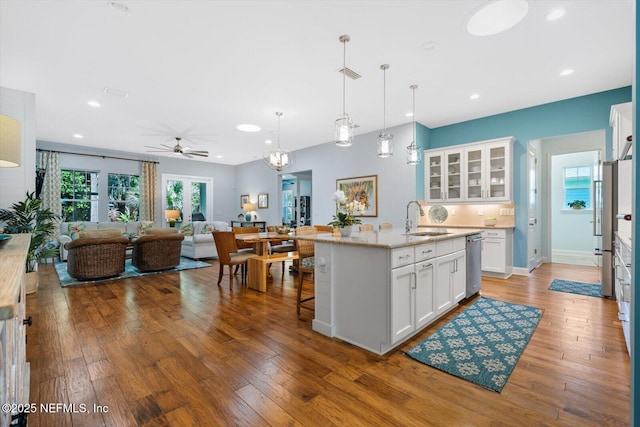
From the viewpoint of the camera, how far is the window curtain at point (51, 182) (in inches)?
265

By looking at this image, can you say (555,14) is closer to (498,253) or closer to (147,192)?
(498,253)

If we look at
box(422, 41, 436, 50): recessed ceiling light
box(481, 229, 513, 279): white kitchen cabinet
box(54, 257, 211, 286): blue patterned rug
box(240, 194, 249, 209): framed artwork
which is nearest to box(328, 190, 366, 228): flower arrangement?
box(422, 41, 436, 50): recessed ceiling light

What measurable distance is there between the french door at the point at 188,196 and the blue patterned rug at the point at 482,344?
27.9 ft

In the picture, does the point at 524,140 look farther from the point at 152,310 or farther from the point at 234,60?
the point at 152,310

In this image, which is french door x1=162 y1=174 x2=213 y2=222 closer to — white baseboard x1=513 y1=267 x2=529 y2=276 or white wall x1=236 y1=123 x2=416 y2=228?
white wall x1=236 y1=123 x2=416 y2=228

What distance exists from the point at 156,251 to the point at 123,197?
4023 millimetres

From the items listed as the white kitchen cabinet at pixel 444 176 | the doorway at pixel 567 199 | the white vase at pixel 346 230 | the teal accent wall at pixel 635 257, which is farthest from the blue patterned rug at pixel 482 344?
the doorway at pixel 567 199

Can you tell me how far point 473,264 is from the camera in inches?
138

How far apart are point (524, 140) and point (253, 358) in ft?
17.8

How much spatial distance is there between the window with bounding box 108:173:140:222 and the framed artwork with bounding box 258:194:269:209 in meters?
3.46

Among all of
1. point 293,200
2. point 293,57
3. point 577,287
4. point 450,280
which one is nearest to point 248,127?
point 293,57

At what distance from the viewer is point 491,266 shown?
4.82 meters

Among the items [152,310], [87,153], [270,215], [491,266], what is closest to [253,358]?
[152,310]

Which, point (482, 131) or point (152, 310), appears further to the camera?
point (482, 131)
